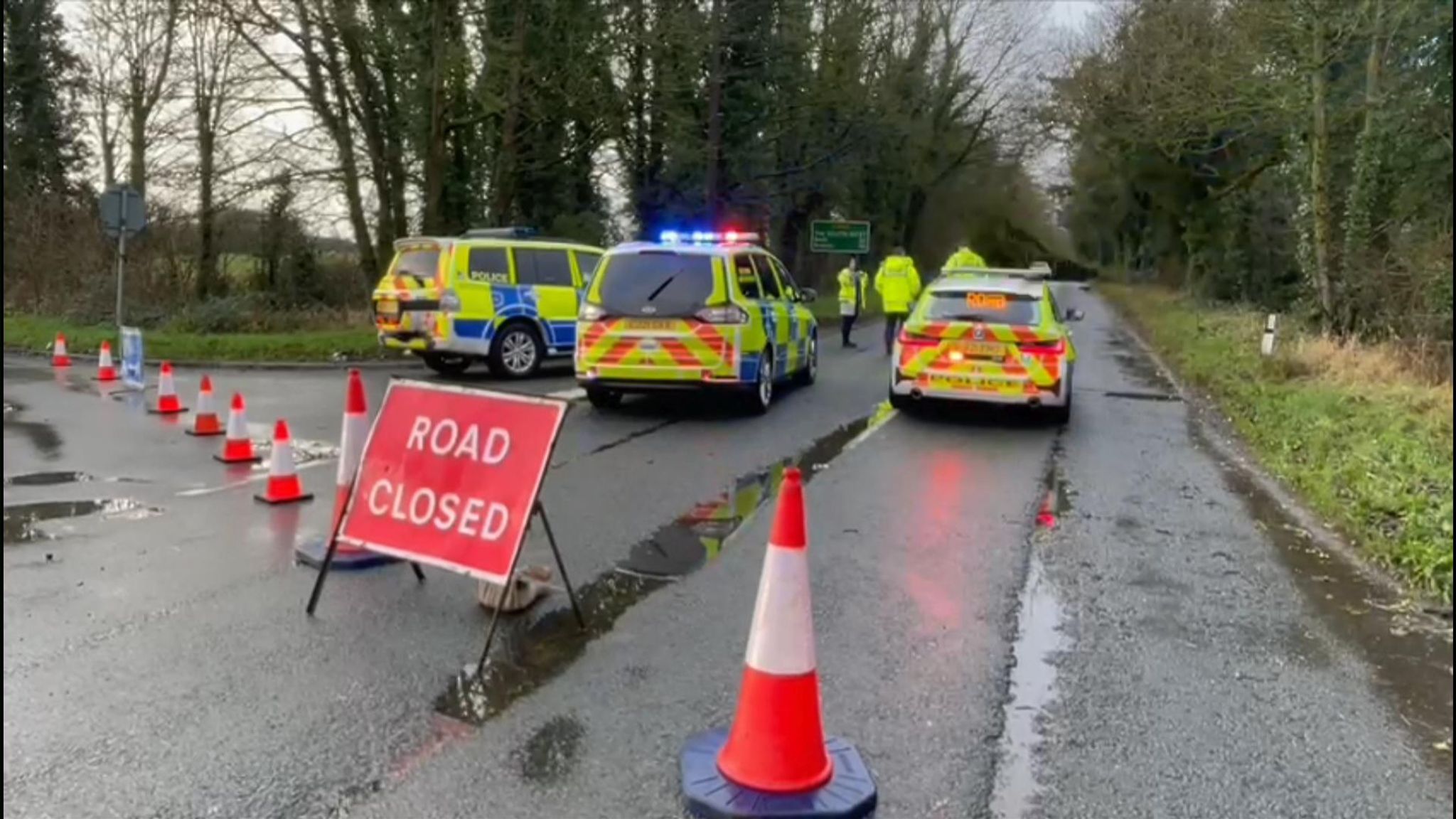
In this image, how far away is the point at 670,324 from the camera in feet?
37.9

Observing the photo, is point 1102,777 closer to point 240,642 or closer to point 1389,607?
point 1389,607

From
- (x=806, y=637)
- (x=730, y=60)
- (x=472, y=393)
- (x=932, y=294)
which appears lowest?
(x=806, y=637)

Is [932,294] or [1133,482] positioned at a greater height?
[932,294]

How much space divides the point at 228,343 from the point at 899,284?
11.3 m

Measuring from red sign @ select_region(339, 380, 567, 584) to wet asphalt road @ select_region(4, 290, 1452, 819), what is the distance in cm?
42

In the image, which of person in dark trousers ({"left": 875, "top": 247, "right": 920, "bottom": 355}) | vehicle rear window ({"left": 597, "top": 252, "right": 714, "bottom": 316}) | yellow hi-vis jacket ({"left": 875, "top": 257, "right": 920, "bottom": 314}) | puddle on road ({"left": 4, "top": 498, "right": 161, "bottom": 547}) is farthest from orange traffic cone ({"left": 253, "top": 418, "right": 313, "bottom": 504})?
yellow hi-vis jacket ({"left": 875, "top": 257, "right": 920, "bottom": 314})

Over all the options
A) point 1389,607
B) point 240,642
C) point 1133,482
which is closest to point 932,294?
point 1133,482

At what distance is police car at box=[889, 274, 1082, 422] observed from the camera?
11.4m

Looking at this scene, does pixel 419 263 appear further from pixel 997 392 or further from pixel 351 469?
pixel 351 469

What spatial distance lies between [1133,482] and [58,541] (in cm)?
769

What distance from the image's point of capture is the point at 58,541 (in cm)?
665

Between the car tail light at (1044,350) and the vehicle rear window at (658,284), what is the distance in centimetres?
325

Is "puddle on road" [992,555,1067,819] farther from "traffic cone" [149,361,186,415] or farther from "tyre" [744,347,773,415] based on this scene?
"traffic cone" [149,361,186,415]

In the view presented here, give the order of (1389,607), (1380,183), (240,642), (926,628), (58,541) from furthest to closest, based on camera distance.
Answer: (1380,183)
(58,541)
(1389,607)
(926,628)
(240,642)
